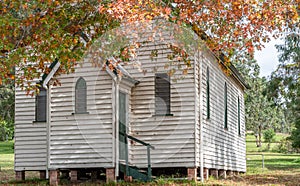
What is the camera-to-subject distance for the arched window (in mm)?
19516

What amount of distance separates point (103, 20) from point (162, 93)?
4403 mm

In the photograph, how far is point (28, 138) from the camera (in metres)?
21.8

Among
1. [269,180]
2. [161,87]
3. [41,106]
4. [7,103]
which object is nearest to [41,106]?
[41,106]

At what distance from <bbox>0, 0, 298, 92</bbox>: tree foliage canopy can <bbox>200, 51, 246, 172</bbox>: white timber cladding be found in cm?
447

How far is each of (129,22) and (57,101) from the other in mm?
6296

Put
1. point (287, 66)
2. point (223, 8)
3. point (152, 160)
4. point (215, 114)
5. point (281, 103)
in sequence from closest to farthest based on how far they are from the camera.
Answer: point (223, 8) < point (152, 160) < point (215, 114) < point (287, 66) < point (281, 103)

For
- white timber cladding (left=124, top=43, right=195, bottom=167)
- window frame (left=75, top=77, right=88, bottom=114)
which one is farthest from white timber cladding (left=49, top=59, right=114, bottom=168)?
white timber cladding (left=124, top=43, right=195, bottom=167)

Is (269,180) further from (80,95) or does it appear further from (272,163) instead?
(272,163)

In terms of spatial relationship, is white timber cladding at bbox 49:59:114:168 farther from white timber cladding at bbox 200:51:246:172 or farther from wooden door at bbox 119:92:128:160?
white timber cladding at bbox 200:51:246:172

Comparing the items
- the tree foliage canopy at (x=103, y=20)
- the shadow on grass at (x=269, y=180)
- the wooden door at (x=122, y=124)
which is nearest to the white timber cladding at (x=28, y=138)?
the wooden door at (x=122, y=124)

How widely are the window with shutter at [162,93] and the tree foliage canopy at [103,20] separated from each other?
362cm

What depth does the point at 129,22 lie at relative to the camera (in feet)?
47.8

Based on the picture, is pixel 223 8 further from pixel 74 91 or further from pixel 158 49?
pixel 74 91

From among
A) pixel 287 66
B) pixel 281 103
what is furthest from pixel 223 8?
pixel 281 103
